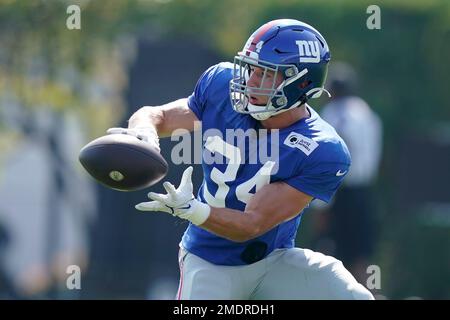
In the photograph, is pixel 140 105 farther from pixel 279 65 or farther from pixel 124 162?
pixel 124 162

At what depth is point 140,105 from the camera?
12.8m

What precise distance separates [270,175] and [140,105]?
6983 millimetres

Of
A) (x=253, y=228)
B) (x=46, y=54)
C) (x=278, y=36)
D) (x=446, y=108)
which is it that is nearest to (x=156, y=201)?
(x=253, y=228)

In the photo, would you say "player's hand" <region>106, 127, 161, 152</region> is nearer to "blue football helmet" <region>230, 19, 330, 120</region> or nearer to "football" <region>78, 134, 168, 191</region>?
"football" <region>78, 134, 168, 191</region>

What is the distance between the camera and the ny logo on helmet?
615 centimetres

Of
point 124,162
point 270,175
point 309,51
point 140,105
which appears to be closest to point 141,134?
point 124,162

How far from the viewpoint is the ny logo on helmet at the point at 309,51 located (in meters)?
6.15

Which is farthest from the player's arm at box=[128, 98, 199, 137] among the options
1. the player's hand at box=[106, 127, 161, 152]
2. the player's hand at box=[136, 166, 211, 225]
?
the player's hand at box=[136, 166, 211, 225]

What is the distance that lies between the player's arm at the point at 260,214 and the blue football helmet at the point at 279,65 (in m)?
0.45

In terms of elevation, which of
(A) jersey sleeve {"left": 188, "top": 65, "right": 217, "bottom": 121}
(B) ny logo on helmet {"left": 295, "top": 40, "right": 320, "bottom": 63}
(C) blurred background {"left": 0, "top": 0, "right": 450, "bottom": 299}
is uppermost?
(B) ny logo on helmet {"left": 295, "top": 40, "right": 320, "bottom": 63}

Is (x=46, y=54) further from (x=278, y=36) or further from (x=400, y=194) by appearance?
(x=278, y=36)

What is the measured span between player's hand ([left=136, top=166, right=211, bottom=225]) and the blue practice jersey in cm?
53

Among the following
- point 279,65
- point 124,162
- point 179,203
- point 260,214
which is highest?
point 279,65
